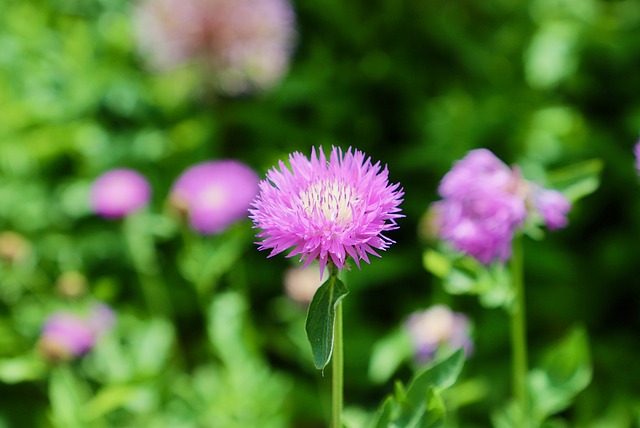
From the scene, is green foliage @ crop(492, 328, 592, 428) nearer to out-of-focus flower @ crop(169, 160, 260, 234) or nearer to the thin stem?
the thin stem

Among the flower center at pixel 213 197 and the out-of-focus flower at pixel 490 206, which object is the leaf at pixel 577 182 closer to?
the out-of-focus flower at pixel 490 206

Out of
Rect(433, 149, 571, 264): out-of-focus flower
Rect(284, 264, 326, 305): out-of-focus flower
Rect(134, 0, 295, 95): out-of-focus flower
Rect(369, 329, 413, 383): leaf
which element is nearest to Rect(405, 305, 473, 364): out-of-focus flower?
Rect(369, 329, 413, 383): leaf

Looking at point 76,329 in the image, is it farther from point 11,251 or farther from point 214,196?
point 214,196

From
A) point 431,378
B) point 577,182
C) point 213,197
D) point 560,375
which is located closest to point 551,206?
point 577,182

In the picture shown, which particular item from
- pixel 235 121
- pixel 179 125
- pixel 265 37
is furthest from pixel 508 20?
pixel 179 125

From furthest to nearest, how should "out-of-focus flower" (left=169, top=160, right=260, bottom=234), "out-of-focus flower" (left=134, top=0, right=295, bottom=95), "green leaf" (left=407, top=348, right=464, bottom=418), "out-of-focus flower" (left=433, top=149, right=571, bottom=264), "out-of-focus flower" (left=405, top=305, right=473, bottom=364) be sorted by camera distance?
"out-of-focus flower" (left=134, top=0, right=295, bottom=95) < "out-of-focus flower" (left=169, top=160, right=260, bottom=234) < "out-of-focus flower" (left=405, top=305, right=473, bottom=364) < "out-of-focus flower" (left=433, top=149, right=571, bottom=264) < "green leaf" (left=407, top=348, right=464, bottom=418)

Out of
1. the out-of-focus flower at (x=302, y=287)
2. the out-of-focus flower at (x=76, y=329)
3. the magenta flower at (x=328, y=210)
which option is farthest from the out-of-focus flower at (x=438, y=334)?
the magenta flower at (x=328, y=210)

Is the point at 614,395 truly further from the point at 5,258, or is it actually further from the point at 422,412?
the point at 5,258
